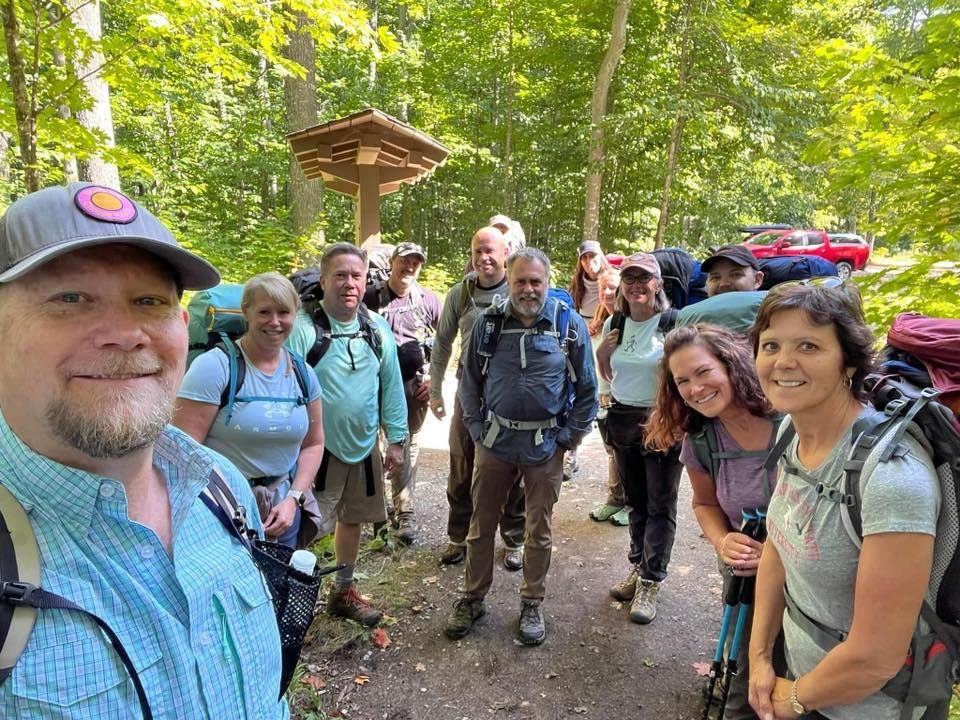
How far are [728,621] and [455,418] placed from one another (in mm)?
2422

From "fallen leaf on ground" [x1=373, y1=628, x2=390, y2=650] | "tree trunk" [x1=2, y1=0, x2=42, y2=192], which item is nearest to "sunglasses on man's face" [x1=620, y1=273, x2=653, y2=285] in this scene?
"fallen leaf on ground" [x1=373, y1=628, x2=390, y2=650]

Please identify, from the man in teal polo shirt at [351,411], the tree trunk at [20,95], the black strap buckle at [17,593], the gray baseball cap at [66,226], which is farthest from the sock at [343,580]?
the tree trunk at [20,95]

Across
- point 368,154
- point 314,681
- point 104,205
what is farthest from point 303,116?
point 104,205

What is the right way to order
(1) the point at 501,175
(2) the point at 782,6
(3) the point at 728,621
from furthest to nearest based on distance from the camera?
(1) the point at 501,175, (2) the point at 782,6, (3) the point at 728,621

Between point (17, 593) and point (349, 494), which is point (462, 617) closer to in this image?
point (349, 494)

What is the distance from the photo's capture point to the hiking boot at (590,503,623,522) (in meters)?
4.77

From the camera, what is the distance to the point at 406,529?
4484mm

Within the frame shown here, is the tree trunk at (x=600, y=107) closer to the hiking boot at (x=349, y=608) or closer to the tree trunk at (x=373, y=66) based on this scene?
the tree trunk at (x=373, y=66)

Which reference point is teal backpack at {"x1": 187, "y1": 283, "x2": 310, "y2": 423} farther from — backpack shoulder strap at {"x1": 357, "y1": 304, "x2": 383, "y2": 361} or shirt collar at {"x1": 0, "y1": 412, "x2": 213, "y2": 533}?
shirt collar at {"x1": 0, "y1": 412, "x2": 213, "y2": 533}

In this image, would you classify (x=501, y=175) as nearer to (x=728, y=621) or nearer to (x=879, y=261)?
(x=879, y=261)

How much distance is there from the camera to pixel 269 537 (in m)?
2.59

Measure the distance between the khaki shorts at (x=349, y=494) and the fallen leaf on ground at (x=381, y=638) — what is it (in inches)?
26.8

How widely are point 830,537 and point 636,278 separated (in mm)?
2379

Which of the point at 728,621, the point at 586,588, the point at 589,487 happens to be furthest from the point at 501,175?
the point at 728,621
